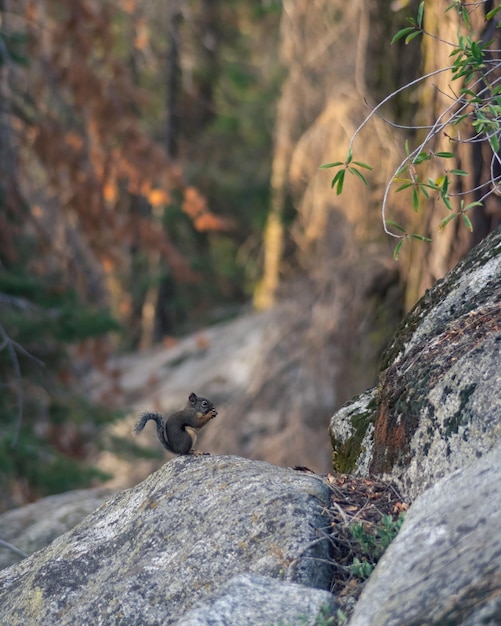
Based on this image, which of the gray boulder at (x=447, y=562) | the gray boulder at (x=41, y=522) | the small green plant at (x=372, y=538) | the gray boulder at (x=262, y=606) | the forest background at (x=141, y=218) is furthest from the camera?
the forest background at (x=141, y=218)

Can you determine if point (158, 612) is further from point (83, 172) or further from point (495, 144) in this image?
point (83, 172)

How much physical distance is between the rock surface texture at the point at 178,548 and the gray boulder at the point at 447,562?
314 millimetres

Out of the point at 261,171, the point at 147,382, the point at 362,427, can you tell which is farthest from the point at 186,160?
the point at 362,427

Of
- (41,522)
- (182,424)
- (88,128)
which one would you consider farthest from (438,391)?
(88,128)

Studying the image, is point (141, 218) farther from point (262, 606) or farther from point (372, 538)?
point (262, 606)

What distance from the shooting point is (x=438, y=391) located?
3779 mm

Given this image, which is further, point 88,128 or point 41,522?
point 88,128

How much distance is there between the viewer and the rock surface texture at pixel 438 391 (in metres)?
3.59

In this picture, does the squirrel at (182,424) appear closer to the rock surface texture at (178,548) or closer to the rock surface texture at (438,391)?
the rock surface texture at (178,548)

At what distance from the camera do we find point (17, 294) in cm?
1073

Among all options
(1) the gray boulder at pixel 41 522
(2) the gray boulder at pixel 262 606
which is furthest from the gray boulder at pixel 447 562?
(1) the gray boulder at pixel 41 522

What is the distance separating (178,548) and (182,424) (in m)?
0.93

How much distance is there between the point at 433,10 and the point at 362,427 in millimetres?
4164

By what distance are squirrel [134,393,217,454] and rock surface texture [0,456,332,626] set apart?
0.72 ft
